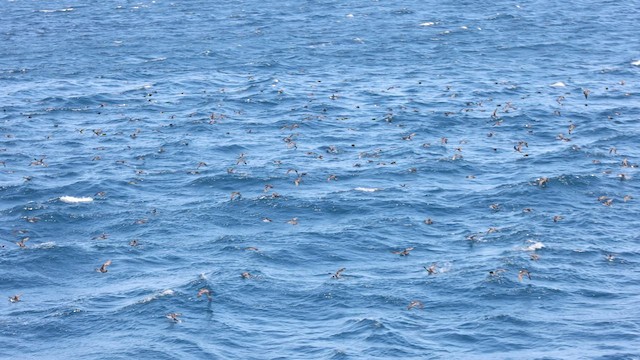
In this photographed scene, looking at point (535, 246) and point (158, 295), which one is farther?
point (535, 246)

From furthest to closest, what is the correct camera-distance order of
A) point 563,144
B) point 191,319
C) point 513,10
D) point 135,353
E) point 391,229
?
point 513,10 < point 563,144 < point 391,229 < point 191,319 < point 135,353

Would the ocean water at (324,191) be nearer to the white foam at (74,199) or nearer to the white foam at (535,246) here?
the white foam at (74,199)

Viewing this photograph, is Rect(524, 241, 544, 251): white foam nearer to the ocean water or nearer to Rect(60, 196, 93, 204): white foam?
the ocean water

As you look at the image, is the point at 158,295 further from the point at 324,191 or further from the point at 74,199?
the point at 324,191

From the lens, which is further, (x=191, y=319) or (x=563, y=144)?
(x=563, y=144)

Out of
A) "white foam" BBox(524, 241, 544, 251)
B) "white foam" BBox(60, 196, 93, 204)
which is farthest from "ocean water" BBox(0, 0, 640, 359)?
"white foam" BBox(524, 241, 544, 251)

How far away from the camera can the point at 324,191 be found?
85.0 metres

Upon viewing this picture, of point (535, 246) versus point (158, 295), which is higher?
point (158, 295)

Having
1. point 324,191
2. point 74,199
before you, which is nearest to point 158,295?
point 74,199

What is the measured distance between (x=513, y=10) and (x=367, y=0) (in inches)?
961

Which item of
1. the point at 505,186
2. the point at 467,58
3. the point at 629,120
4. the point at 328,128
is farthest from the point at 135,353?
the point at 467,58

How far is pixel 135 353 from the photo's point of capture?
59562 mm

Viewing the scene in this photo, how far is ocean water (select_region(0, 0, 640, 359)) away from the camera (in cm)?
6300

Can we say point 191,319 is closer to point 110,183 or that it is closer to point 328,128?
point 110,183
